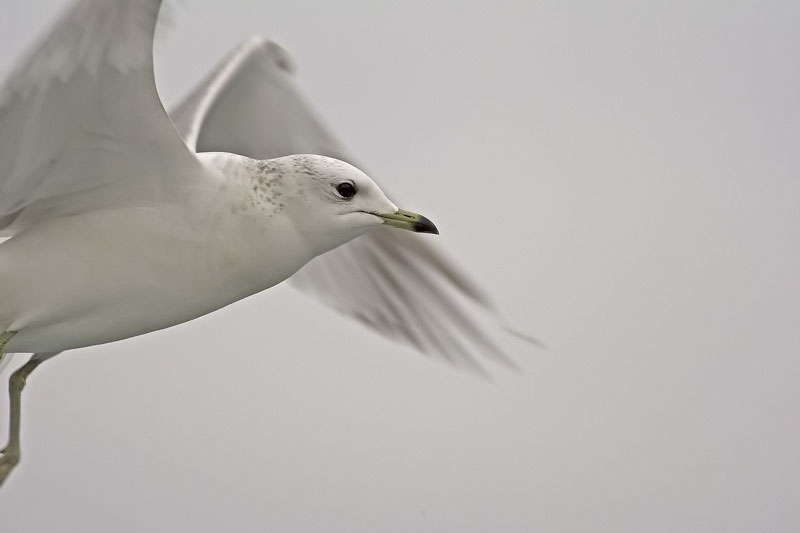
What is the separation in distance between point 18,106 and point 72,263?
0.53m

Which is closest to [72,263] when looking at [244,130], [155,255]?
[155,255]

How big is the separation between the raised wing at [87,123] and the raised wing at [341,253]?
1.01 meters

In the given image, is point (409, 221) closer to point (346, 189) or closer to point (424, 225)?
point (424, 225)

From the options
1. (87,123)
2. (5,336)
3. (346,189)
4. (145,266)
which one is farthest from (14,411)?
(346,189)

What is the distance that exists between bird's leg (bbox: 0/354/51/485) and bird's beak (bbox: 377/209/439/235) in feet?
4.25

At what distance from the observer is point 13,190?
3873mm

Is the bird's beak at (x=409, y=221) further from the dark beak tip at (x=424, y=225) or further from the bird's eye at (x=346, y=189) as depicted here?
the bird's eye at (x=346, y=189)

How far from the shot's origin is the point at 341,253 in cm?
526

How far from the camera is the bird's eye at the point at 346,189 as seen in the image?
396 centimetres

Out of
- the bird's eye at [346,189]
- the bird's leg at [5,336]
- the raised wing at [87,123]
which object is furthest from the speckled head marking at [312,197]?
the bird's leg at [5,336]

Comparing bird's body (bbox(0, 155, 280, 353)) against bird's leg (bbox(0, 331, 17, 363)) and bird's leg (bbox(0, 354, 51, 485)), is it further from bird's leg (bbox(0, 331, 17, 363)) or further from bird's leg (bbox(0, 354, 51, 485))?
bird's leg (bbox(0, 354, 51, 485))

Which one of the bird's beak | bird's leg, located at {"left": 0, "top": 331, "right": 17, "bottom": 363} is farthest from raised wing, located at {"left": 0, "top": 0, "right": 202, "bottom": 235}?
the bird's beak

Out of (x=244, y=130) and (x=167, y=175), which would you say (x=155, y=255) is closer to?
(x=167, y=175)

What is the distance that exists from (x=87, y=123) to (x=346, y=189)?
686mm
